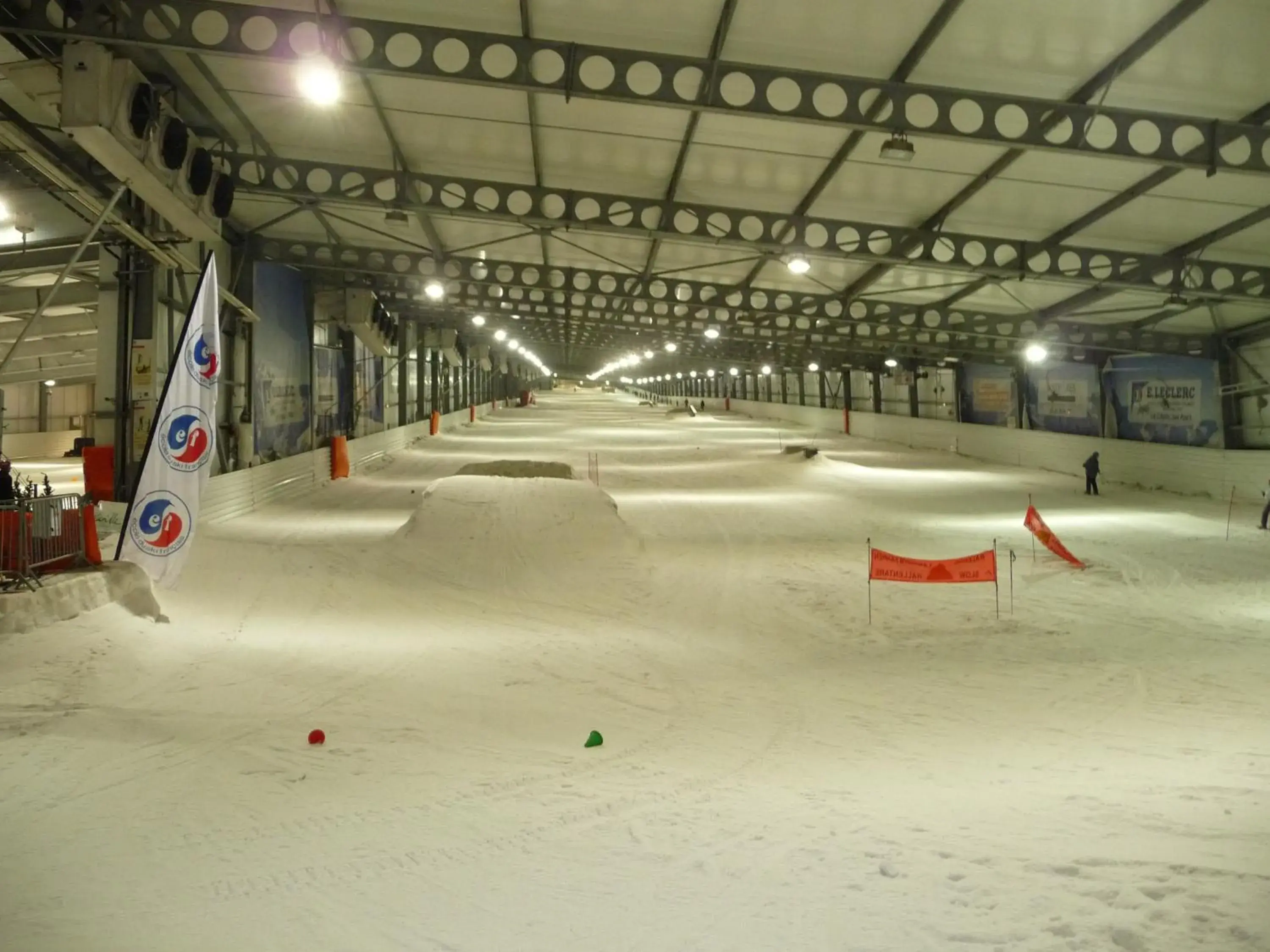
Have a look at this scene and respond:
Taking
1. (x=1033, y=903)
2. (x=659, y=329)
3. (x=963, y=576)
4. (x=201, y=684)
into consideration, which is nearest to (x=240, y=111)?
(x=201, y=684)

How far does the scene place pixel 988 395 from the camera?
38594mm

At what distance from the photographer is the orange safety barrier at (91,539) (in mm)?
9953

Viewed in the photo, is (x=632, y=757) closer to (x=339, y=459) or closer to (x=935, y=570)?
(x=935, y=570)

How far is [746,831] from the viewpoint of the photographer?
18.3 feet

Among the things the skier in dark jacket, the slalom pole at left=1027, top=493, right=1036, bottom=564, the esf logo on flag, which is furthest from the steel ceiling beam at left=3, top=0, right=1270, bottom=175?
the skier in dark jacket

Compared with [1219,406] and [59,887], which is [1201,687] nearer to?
[59,887]

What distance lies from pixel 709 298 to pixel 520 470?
8.96 m

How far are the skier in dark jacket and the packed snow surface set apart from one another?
32.6 feet

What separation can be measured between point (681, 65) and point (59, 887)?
33.7ft

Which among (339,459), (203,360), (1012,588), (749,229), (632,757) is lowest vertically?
(632,757)

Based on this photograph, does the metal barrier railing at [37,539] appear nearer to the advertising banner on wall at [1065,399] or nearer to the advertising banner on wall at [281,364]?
the advertising banner on wall at [281,364]

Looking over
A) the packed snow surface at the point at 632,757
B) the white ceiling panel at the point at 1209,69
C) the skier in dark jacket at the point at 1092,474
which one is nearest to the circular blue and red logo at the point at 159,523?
the packed snow surface at the point at 632,757

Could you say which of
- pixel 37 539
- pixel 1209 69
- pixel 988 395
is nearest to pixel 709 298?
pixel 1209 69

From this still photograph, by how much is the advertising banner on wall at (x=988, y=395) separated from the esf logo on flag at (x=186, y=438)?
3364cm
